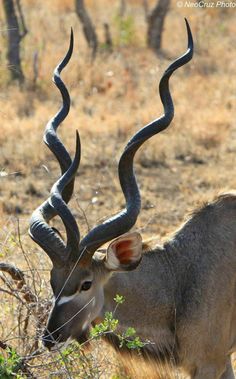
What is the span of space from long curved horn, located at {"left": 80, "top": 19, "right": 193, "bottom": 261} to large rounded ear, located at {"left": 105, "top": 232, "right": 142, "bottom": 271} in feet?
0.17

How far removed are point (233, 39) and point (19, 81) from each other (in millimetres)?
5362

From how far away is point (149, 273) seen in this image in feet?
19.4

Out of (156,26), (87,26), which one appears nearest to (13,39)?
(87,26)

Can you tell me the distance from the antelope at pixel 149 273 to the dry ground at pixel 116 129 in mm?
216

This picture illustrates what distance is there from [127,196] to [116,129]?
21.8ft

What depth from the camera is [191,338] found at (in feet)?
18.9

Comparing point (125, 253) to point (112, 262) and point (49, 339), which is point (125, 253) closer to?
point (112, 262)

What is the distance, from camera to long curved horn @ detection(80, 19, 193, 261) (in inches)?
212

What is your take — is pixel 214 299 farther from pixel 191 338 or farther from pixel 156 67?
pixel 156 67

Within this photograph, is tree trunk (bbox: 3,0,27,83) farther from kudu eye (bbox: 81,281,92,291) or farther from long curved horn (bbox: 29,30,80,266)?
kudu eye (bbox: 81,281,92,291)

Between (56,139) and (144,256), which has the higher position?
(56,139)

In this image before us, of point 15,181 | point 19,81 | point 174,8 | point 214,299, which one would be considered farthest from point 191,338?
point 174,8

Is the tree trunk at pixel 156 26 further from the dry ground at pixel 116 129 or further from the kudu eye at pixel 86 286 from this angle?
the kudu eye at pixel 86 286

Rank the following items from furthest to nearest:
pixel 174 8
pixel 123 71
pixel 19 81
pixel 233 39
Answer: pixel 174 8
pixel 233 39
pixel 123 71
pixel 19 81
